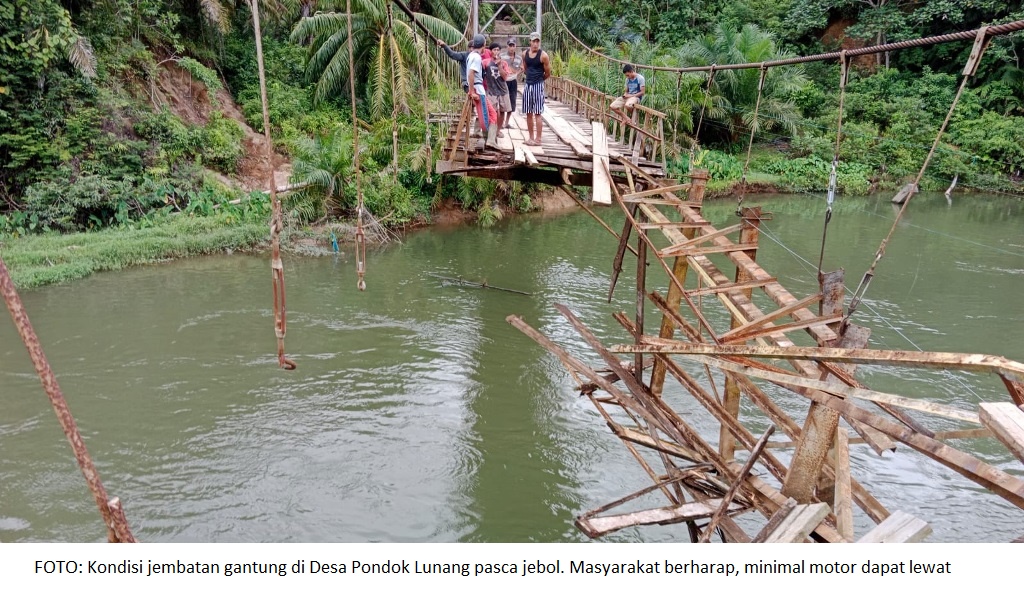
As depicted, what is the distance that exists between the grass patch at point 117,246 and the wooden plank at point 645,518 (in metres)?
11.2

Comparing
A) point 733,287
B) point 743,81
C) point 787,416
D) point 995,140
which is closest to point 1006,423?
point 787,416

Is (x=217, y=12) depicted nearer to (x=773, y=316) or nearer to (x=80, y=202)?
(x=80, y=202)

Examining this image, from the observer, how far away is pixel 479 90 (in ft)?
22.7

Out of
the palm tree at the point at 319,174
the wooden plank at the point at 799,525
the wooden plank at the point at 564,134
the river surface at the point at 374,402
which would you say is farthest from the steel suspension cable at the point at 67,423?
the palm tree at the point at 319,174

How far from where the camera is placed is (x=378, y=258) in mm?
13594

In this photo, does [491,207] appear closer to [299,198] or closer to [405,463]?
[299,198]

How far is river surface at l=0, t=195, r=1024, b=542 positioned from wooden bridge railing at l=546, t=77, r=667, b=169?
9.77 ft

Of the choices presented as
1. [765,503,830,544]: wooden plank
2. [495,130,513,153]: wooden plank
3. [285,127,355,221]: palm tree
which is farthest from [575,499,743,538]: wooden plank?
[285,127,355,221]: palm tree

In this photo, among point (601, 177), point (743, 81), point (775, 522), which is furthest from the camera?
point (743, 81)

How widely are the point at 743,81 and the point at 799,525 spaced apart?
22.1 m

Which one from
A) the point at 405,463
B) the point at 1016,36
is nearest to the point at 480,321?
the point at 405,463

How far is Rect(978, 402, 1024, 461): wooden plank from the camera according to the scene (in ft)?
6.53

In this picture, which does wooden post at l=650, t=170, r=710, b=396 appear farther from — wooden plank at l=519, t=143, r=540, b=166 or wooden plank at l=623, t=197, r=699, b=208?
wooden plank at l=519, t=143, r=540, b=166

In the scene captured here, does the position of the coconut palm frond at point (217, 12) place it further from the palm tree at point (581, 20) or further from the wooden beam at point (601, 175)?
the wooden beam at point (601, 175)
